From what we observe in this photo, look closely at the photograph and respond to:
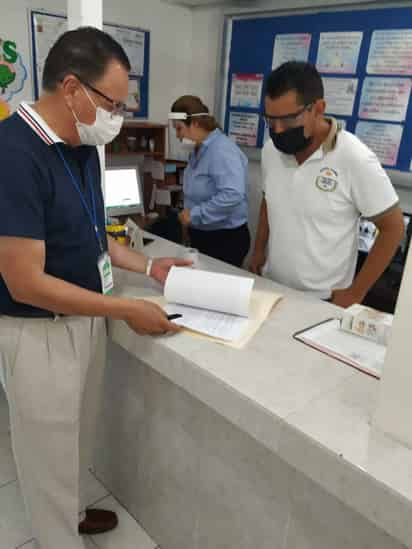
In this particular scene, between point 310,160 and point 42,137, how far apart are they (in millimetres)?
904

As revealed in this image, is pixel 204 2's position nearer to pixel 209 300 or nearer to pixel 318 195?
pixel 318 195

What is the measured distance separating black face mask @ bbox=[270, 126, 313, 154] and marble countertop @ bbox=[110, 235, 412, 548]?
0.60m

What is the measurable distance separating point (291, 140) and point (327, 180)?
19 centimetres

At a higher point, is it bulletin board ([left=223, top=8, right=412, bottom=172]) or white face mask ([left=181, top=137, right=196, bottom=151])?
bulletin board ([left=223, top=8, right=412, bottom=172])

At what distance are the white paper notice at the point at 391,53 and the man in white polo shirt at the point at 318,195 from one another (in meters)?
1.42

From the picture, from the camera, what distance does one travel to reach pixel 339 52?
284 cm

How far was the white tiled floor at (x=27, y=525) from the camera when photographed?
1.56 m

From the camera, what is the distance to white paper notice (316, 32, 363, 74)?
2.78m

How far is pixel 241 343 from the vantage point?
3.80 feet

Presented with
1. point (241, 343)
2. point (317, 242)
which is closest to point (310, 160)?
point (317, 242)

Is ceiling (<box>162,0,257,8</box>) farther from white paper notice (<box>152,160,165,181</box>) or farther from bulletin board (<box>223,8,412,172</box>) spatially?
white paper notice (<box>152,160,165,181</box>)

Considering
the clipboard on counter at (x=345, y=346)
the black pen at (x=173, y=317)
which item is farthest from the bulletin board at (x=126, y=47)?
the clipboard on counter at (x=345, y=346)

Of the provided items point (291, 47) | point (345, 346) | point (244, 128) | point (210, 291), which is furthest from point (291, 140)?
point (244, 128)

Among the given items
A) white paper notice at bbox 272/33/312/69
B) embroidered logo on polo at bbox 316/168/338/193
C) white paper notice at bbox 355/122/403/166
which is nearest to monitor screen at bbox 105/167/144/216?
white paper notice at bbox 272/33/312/69
